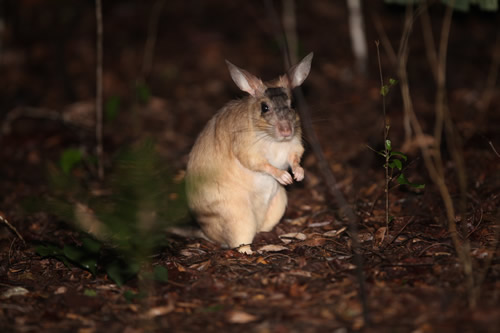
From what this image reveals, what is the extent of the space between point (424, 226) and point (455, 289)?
1656mm

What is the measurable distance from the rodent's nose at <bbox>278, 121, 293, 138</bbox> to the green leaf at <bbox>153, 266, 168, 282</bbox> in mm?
1861

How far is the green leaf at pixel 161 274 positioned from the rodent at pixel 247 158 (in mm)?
1033

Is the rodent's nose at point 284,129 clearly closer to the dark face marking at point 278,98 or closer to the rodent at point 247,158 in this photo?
the rodent at point 247,158

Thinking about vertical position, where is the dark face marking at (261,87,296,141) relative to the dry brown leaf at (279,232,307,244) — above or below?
above

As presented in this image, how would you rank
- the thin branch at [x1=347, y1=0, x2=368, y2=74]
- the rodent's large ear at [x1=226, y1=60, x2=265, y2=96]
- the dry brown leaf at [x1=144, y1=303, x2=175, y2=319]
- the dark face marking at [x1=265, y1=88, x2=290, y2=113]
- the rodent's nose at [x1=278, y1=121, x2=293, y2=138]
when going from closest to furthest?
the dry brown leaf at [x1=144, y1=303, x2=175, y2=319] → the rodent's nose at [x1=278, y1=121, x2=293, y2=138] → the dark face marking at [x1=265, y1=88, x2=290, y2=113] → the rodent's large ear at [x1=226, y1=60, x2=265, y2=96] → the thin branch at [x1=347, y1=0, x2=368, y2=74]

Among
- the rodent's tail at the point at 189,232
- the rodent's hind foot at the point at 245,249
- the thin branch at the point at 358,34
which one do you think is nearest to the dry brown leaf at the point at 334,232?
the rodent's hind foot at the point at 245,249

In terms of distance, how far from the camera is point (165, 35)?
14008 mm

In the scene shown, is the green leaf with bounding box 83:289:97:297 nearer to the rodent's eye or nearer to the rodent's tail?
the rodent's tail

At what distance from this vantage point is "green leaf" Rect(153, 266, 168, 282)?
5178mm

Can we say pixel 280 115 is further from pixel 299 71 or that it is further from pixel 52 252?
pixel 52 252

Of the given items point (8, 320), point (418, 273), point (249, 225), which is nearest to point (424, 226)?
point (418, 273)

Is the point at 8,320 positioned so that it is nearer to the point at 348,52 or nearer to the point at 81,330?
the point at 81,330

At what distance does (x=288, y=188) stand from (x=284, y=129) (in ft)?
7.84

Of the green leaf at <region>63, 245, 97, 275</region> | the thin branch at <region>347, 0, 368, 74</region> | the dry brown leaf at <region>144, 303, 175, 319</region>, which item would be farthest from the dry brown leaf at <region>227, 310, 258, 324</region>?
the thin branch at <region>347, 0, 368, 74</region>
